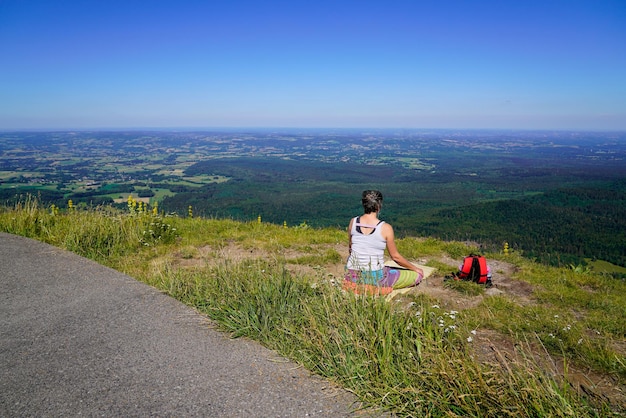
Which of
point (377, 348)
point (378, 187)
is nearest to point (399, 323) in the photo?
point (377, 348)

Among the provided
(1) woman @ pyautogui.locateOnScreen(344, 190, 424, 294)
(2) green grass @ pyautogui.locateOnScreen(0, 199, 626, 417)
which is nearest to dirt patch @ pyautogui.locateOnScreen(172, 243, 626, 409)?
(2) green grass @ pyautogui.locateOnScreen(0, 199, 626, 417)

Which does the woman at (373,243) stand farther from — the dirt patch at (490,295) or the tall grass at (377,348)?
the tall grass at (377,348)

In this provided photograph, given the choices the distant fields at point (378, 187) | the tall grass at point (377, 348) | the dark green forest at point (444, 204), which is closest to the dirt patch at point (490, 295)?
the tall grass at point (377, 348)

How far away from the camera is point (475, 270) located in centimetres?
634

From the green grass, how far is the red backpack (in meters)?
0.27

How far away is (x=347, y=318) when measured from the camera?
370cm

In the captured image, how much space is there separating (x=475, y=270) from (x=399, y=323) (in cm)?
321

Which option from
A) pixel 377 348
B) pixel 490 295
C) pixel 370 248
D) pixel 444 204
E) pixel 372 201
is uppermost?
pixel 372 201

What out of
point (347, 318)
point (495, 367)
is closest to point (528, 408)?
point (495, 367)

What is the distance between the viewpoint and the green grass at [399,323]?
2.80 meters

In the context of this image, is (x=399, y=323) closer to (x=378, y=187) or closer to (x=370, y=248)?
(x=370, y=248)

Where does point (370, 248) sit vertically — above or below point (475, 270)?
above

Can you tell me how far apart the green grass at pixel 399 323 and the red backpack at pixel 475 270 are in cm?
27

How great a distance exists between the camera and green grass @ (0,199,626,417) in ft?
9.18
